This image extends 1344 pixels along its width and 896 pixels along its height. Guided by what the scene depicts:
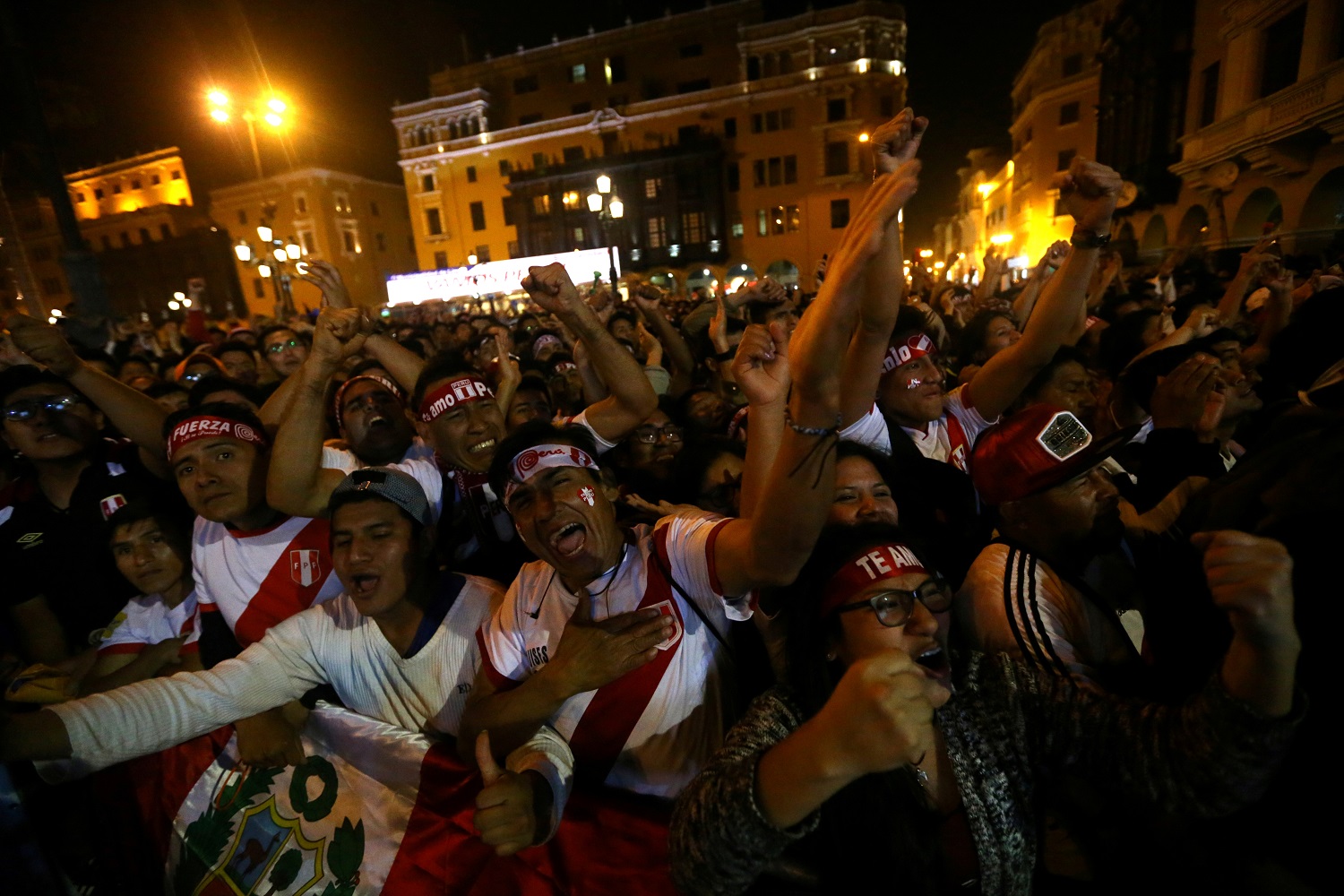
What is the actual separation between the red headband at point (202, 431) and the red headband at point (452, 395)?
35.9 inches

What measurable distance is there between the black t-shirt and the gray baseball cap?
5.30 feet

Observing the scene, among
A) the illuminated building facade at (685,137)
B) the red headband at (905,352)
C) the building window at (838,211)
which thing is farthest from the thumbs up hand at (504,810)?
the building window at (838,211)

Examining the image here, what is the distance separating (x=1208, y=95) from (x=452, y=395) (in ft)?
85.4

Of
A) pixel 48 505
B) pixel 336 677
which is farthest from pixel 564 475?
pixel 48 505

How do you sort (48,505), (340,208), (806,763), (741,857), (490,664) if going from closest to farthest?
1. (806,763)
2. (741,857)
3. (490,664)
4. (48,505)
5. (340,208)

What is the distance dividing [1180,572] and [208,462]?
12.9ft

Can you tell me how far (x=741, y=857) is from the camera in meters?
1.37

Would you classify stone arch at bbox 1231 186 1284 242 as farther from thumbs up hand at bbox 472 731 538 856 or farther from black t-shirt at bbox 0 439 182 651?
black t-shirt at bbox 0 439 182 651

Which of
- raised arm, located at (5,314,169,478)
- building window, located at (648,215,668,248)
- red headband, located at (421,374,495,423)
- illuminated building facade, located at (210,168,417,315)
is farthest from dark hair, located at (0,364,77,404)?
illuminated building facade, located at (210,168,417,315)

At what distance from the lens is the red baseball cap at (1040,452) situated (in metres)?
2.05

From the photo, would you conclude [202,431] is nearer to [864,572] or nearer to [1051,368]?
[864,572]

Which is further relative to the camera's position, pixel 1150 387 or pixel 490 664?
pixel 1150 387

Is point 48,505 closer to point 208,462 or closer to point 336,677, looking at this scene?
point 208,462

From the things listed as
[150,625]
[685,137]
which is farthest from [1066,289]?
[685,137]
